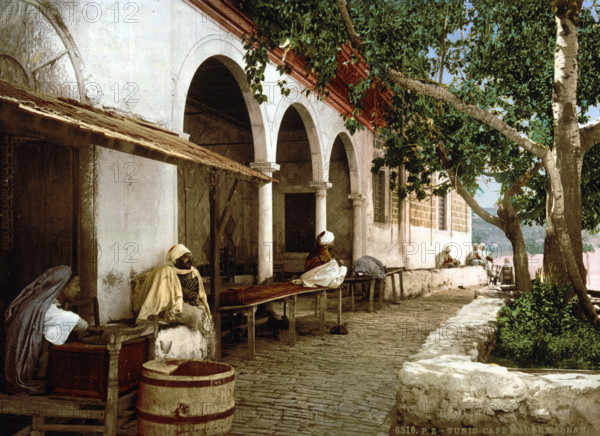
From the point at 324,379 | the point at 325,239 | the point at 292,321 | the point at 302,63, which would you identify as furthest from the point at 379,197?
the point at 324,379

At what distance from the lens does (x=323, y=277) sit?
8.84m

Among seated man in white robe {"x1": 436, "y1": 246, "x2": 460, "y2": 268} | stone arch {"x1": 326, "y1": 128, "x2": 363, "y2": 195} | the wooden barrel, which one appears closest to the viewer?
the wooden barrel

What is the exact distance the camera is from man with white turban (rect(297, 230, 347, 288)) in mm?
8828

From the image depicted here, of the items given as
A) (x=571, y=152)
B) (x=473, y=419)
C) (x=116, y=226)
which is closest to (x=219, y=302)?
(x=116, y=226)

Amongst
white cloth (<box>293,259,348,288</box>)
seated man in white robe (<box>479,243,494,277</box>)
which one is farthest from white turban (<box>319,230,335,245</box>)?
seated man in white robe (<box>479,243,494,277</box>)

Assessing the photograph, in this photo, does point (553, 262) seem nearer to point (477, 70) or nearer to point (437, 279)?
point (477, 70)

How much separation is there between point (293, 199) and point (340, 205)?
140 centimetres

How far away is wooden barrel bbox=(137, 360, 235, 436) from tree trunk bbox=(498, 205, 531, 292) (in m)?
8.51

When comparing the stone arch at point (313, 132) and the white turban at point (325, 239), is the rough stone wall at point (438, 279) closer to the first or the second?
the stone arch at point (313, 132)

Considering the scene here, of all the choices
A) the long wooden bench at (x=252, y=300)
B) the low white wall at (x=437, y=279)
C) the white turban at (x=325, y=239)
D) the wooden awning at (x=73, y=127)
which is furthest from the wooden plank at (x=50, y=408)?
the low white wall at (x=437, y=279)

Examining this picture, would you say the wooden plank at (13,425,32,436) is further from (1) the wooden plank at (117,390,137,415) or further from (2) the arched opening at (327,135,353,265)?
(2) the arched opening at (327,135,353,265)

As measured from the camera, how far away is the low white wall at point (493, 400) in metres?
3.79

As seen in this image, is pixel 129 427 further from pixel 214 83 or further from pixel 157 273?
pixel 214 83

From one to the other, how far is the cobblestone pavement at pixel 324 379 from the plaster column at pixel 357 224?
5228 millimetres
